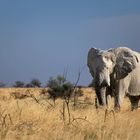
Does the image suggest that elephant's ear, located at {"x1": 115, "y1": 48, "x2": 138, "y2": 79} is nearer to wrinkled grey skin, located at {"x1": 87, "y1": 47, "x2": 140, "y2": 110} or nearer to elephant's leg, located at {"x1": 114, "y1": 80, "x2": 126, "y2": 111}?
wrinkled grey skin, located at {"x1": 87, "y1": 47, "x2": 140, "y2": 110}

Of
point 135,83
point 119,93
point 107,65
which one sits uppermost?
point 107,65

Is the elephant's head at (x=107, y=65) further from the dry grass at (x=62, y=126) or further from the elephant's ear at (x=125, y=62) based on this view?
the dry grass at (x=62, y=126)

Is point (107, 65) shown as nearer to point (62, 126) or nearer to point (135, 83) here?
point (135, 83)

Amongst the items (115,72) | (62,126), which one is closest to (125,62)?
(115,72)

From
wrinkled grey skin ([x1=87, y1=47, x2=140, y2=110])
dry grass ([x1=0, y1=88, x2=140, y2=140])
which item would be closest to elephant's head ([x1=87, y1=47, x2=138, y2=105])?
wrinkled grey skin ([x1=87, y1=47, x2=140, y2=110])

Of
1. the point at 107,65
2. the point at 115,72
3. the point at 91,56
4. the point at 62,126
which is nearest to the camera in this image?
the point at 62,126

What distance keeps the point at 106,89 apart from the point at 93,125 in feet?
25.7

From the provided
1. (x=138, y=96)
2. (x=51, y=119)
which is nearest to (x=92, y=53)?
(x=138, y=96)

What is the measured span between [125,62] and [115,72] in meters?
0.65

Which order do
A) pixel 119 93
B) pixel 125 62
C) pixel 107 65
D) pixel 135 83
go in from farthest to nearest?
pixel 135 83
pixel 125 62
pixel 119 93
pixel 107 65

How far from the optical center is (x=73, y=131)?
11133mm

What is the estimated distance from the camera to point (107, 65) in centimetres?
1952

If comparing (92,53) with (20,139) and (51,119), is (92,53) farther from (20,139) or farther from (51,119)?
(20,139)

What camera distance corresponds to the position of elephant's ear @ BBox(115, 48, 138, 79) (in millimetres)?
20178
